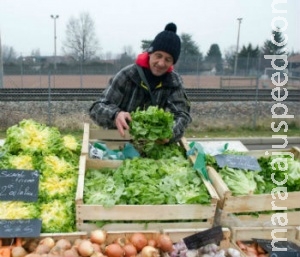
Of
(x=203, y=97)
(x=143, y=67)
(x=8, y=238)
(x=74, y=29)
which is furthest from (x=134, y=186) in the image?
(x=74, y=29)

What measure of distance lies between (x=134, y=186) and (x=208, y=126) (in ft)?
31.6

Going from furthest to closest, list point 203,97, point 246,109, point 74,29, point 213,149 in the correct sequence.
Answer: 1. point 74,29
2. point 203,97
3. point 246,109
4. point 213,149

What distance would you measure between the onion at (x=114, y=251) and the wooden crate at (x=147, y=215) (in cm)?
24

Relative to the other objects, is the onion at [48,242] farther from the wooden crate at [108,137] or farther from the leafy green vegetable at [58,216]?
the wooden crate at [108,137]

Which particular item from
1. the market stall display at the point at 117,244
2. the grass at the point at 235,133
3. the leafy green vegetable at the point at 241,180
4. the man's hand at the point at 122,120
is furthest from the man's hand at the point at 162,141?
→ the grass at the point at 235,133

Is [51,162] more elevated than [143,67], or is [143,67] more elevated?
[143,67]

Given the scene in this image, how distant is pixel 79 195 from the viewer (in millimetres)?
2518

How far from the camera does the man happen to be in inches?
134

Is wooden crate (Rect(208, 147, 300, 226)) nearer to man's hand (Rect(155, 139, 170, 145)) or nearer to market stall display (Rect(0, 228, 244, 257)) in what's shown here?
market stall display (Rect(0, 228, 244, 257))

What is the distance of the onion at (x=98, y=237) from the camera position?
2.38 meters

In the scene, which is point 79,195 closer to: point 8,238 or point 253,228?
point 8,238

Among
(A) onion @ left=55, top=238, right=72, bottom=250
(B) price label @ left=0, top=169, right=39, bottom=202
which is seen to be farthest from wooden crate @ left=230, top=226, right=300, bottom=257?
(B) price label @ left=0, top=169, right=39, bottom=202

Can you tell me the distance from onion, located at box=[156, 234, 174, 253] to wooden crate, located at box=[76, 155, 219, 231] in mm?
177

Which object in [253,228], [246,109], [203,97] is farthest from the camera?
[203,97]
